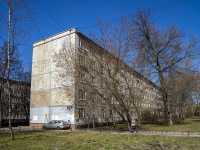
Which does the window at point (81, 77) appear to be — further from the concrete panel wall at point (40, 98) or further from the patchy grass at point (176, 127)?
the concrete panel wall at point (40, 98)

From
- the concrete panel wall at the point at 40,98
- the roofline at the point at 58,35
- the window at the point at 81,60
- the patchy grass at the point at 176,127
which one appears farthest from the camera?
the concrete panel wall at the point at 40,98

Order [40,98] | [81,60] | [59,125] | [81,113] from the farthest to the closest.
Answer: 1. [40,98]
2. [81,113]
3. [59,125]
4. [81,60]

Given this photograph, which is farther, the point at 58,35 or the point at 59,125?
the point at 58,35

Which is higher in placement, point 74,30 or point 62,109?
point 74,30

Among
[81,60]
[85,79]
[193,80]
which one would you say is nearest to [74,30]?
[81,60]

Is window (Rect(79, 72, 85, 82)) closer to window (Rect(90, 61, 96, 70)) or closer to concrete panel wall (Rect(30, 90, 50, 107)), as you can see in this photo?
window (Rect(90, 61, 96, 70))

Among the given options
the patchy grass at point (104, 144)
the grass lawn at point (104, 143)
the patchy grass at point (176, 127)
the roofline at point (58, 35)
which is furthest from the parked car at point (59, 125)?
the roofline at point (58, 35)

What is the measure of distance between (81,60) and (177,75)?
1521cm

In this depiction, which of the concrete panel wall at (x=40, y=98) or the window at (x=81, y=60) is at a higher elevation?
the window at (x=81, y=60)

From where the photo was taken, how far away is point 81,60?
22562mm

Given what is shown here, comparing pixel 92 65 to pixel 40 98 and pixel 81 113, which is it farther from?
pixel 40 98

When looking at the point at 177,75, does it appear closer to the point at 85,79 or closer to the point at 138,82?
the point at 138,82

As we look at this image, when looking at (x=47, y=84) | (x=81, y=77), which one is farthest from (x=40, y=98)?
(x=81, y=77)

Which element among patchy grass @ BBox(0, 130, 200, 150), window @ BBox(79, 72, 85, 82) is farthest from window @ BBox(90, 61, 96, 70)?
patchy grass @ BBox(0, 130, 200, 150)
